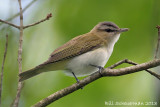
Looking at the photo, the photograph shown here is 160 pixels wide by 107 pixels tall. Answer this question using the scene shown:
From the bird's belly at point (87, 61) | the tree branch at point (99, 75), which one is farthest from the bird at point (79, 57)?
the tree branch at point (99, 75)

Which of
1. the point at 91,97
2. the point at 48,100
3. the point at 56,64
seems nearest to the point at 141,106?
the point at 91,97

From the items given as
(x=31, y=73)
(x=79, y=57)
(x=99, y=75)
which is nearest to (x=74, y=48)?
(x=79, y=57)

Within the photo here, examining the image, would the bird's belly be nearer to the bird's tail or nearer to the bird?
the bird

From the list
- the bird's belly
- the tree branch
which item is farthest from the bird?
the tree branch

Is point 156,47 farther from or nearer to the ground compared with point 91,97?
farther from the ground

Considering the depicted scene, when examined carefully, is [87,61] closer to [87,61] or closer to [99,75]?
[87,61]

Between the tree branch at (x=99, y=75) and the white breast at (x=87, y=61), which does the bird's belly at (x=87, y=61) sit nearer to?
the white breast at (x=87, y=61)

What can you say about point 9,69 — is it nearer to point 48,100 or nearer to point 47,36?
point 47,36
